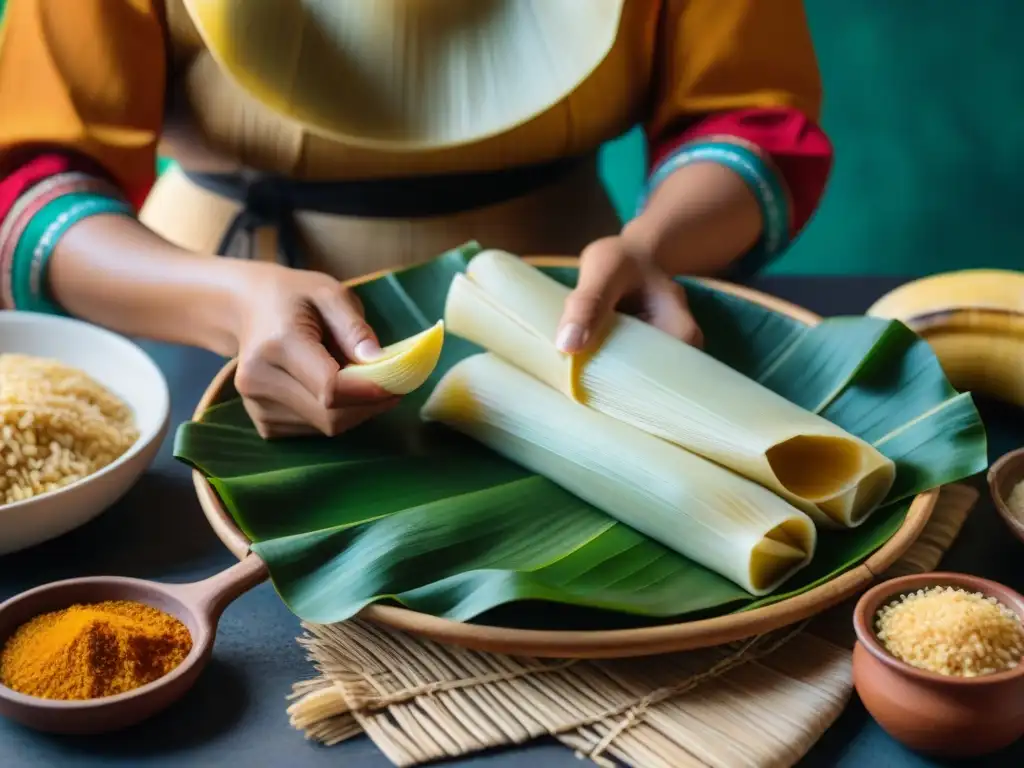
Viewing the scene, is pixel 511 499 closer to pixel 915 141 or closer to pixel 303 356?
pixel 303 356

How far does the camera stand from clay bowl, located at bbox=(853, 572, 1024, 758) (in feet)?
1.89

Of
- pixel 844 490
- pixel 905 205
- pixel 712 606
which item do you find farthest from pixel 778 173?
pixel 905 205

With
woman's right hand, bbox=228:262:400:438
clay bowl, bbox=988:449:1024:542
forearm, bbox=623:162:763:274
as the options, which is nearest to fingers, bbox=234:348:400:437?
woman's right hand, bbox=228:262:400:438

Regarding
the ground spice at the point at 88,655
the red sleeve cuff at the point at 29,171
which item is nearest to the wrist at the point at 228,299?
the red sleeve cuff at the point at 29,171

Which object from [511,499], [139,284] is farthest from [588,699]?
[139,284]

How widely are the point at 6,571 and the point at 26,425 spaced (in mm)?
102

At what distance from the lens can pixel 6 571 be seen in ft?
2.56

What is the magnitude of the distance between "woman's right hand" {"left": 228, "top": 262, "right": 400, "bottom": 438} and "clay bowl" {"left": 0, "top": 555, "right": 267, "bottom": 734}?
0.16 m

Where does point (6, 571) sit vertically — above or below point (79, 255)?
below

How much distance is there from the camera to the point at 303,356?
2.68ft

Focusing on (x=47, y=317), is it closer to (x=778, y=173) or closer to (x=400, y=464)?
(x=400, y=464)

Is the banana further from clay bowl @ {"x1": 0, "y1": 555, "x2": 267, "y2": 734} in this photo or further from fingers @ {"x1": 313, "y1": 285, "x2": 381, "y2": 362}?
clay bowl @ {"x1": 0, "y1": 555, "x2": 267, "y2": 734}

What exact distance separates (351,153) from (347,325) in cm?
32

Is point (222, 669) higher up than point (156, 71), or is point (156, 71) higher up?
point (156, 71)
